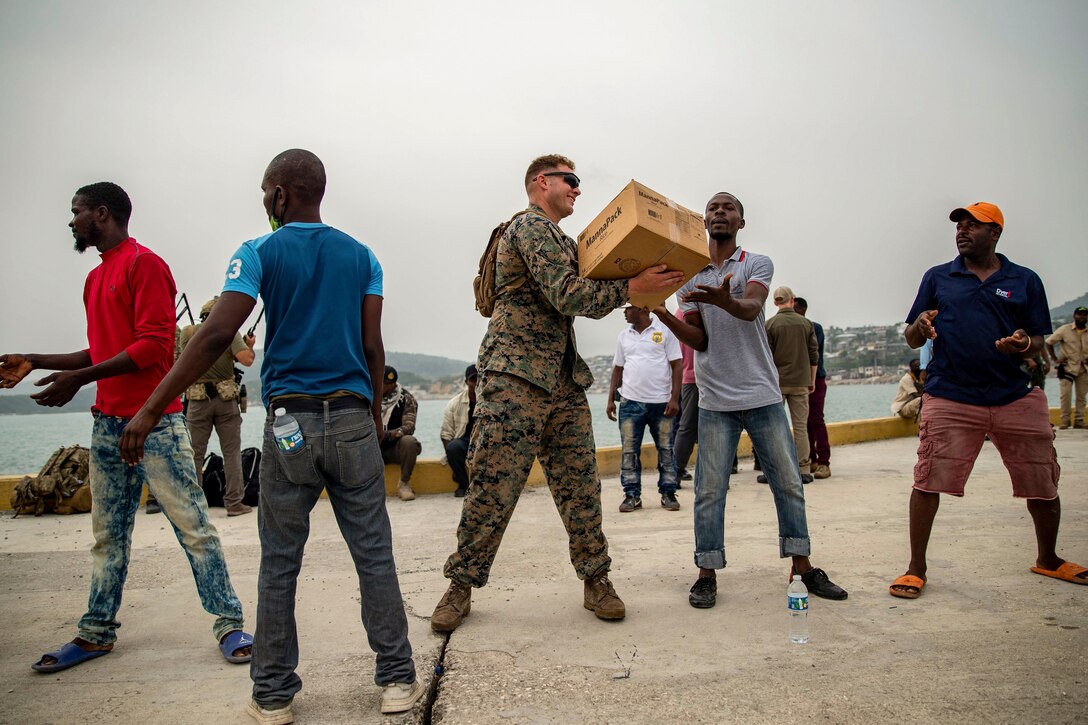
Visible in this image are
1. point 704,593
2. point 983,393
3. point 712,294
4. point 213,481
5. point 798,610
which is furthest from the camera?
point 213,481

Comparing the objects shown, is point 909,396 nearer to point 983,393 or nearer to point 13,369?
point 983,393

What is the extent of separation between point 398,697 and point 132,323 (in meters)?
2.13

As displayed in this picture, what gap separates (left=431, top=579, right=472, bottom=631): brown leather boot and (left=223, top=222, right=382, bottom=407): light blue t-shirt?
133 cm

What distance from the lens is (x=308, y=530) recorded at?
8.30 ft

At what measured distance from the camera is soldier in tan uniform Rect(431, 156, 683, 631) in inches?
134

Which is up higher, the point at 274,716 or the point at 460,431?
Answer: the point at 460,431

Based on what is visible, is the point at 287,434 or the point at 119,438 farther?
the point at 119,438

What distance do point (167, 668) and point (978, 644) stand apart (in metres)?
3.50

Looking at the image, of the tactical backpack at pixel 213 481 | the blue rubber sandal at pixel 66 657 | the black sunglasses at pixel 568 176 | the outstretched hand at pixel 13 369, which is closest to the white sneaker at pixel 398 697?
the blue rubber sandal at pixel 66 657

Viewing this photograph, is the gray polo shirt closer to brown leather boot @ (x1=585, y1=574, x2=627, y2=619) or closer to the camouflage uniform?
the camouflage uniform

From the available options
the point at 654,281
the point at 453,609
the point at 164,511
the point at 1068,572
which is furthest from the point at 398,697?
the point at 1068,572

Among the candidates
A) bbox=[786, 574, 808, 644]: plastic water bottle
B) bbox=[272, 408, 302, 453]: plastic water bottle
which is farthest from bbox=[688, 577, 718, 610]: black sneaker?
bbox=[272, 408, 302, 453]: plastic water bottle

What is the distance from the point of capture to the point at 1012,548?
14.7 feet

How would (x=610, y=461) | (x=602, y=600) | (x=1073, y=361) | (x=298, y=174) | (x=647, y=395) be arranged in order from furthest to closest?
(x=1073, y=361), (x=610, y=461), (x=647, y=395), (x=602, y=600), (x=298, y=174)
